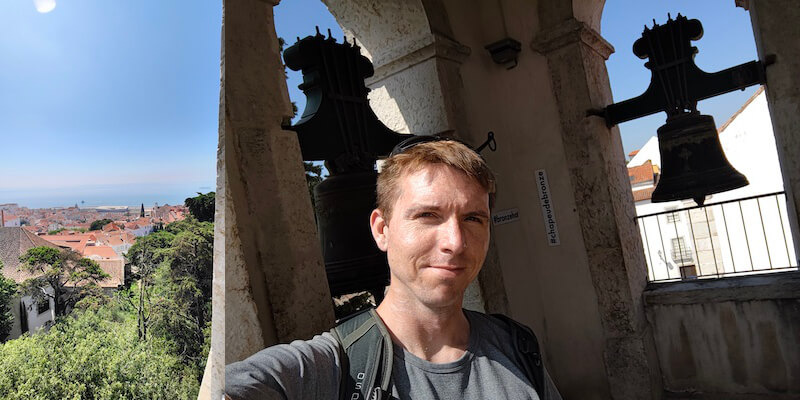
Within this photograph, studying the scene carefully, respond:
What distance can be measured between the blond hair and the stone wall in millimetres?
2680

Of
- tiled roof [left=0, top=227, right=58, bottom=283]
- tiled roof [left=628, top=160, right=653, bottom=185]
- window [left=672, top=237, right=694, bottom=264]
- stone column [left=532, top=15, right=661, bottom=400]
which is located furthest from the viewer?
tiled roof [left=628, top=160, right=653, bottom=185]

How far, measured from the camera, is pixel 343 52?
2.05 meters

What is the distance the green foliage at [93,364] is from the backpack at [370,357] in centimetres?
25

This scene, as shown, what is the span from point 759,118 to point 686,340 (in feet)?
52.1

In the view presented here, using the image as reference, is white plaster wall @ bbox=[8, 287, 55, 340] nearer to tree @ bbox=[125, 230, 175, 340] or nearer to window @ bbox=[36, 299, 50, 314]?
window @ bbox=[36, 299, 50, 314]

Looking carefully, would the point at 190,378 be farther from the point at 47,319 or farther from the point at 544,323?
the point at 544,323

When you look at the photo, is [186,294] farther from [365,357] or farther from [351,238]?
[351,238]

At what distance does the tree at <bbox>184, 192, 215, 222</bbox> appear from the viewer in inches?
33.3

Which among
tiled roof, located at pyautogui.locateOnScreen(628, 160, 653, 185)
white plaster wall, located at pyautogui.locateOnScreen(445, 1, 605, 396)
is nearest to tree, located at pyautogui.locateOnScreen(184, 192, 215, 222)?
white plaster wall, located at pyautogui.locateOnScreen(445, 1, 605, 396)

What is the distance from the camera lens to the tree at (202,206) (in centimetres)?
85

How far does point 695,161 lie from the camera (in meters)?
2.63

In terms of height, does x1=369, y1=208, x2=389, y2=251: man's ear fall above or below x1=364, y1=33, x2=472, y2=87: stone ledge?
below

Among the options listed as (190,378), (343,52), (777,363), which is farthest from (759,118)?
(190,378)

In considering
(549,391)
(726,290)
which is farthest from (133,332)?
(726,290)
